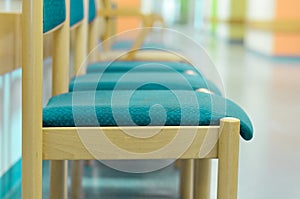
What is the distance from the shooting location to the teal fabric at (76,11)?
183 centimetres

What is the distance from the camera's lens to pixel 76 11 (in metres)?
1.93

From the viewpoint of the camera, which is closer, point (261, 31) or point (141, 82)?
point (141, 82)

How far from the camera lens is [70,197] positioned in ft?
6.03

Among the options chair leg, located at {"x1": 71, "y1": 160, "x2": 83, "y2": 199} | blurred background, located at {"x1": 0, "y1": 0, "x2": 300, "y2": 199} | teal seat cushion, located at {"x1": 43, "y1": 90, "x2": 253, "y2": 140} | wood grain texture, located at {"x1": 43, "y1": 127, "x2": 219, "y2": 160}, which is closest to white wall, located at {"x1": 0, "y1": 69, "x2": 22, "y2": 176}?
blurred background, located at {"x1": 0, "y1": 0, "x2": 300, "y2": 199}

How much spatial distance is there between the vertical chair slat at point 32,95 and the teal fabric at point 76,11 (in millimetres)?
739

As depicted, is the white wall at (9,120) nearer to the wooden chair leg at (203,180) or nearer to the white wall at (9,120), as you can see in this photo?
the white wall at (9,120)

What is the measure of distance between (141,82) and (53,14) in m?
0.38

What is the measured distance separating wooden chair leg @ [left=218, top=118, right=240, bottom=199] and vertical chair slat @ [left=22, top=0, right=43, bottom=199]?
0.40 metres

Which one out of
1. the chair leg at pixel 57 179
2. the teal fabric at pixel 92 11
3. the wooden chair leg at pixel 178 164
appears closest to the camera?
the chair leg at pixel 57 179

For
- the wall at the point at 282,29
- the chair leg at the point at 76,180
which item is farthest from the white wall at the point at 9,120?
the wall at the point at 282,29

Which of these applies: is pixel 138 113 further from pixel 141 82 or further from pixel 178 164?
pixel 178 164

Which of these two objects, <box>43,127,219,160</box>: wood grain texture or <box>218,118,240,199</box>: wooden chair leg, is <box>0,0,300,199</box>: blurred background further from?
<box>218,118,240,199</box>: wooden chair leg

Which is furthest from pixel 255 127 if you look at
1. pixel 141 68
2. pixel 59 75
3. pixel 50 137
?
pixel 50 137

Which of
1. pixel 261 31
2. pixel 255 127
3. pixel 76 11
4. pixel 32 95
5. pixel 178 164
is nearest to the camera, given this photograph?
pixel 32 95
